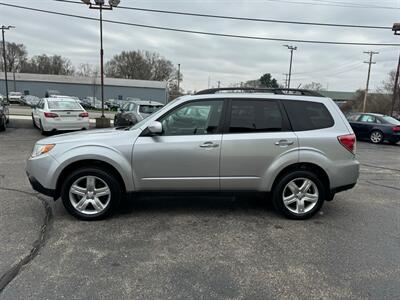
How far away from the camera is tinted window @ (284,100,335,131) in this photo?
15.5 ft

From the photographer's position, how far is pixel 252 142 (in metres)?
4.56

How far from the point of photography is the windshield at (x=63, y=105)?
13.3m

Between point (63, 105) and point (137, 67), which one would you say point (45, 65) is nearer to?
point (137, 67)

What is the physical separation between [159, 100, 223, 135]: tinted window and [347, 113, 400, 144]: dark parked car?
45.6ft

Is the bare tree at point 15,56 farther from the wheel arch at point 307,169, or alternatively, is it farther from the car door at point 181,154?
the wheel arch at point 307,169

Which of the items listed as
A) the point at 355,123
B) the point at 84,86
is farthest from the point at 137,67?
the point at 355,123

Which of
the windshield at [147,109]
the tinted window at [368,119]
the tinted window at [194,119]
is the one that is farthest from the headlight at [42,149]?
the tinted window at [368,119]

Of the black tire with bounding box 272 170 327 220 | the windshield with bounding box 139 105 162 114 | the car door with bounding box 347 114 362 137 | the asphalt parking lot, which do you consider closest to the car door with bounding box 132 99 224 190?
the asphalt parking lot

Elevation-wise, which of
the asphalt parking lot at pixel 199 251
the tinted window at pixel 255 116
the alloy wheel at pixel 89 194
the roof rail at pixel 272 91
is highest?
the roof rail at pixel 272 91

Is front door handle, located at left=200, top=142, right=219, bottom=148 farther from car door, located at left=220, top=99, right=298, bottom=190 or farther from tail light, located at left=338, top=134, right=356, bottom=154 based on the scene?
tail light, located at left=338, top=134, right=356, bottom=154

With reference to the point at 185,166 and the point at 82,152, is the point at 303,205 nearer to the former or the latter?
the point at 185,166

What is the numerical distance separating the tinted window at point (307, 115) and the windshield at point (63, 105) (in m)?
10.7

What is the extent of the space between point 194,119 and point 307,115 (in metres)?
1.56

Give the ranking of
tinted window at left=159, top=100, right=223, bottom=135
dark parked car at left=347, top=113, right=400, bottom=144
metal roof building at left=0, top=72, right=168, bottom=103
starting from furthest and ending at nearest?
1. metal roof building at left=0, top=72, right=168, bottom=103
2. dark parked car at left=347, top=113, right=400, bottom=144
3. tinted window at left=159, top=100, right=223, bottom=135
